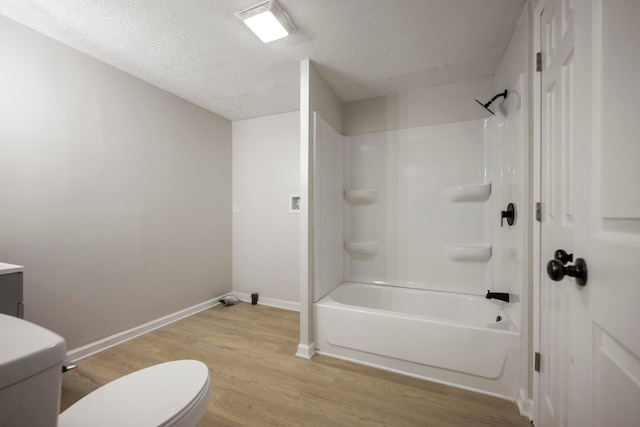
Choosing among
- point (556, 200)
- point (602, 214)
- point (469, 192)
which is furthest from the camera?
point (469, 192)

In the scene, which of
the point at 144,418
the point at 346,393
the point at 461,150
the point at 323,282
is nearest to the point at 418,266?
the point at 323,282

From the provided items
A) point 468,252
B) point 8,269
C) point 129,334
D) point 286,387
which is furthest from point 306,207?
point 129,334

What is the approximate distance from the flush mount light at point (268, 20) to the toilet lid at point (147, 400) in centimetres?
187

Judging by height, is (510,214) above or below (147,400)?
above

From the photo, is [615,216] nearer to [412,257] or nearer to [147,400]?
[147,400]

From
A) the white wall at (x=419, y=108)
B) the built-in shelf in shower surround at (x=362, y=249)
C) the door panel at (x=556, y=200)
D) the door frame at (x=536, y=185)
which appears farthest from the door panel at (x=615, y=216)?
the built-in shelf in shower surround at (x=362, y=249)

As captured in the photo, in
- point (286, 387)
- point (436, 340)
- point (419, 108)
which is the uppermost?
point (419, 108)

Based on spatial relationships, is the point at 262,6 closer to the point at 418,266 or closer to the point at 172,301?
the point at 418,266

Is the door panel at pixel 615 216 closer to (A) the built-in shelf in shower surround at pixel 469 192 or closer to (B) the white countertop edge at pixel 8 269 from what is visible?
(A) the built-in shelf in shower surround at pixel 469 192

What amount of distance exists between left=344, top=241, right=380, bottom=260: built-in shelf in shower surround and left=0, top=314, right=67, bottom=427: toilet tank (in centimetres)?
223

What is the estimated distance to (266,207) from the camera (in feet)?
10.1

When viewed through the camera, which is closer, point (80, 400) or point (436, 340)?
point (80, 400)

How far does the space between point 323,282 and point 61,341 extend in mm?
1737

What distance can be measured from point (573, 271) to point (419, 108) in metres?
2.10
